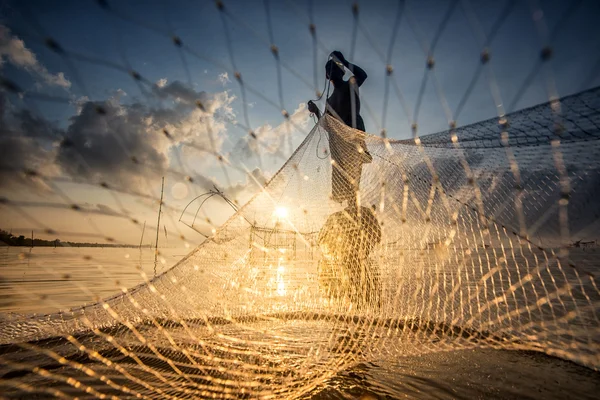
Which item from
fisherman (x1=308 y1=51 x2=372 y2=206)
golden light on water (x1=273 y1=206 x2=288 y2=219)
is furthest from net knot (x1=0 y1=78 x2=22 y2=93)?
fisherman (x1=308 y1=51 x2=372 y2=206)

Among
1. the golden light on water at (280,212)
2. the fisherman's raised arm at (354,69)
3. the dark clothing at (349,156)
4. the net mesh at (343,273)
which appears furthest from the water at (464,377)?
the fisherman's raised arm at (354,69)

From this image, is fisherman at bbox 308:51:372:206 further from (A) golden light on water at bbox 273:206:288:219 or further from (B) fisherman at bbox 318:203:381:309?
(A) golden light on water at bbox 273:206:288:219

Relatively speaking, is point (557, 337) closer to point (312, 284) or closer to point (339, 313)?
point (339, 313)

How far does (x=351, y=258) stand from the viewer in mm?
5863

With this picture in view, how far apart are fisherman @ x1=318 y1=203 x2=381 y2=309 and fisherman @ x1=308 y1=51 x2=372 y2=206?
43cm

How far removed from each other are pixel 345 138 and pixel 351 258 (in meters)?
2.48

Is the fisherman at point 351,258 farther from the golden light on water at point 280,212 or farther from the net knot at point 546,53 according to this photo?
the net knot at point 546,53

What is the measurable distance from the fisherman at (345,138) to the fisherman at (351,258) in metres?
0.43

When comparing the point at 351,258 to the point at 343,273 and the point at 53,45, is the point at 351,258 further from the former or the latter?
the point at 53,45

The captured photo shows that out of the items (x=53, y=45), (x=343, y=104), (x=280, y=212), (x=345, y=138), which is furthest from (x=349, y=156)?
(x=53, y=45)

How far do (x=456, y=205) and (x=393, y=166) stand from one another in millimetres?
1309

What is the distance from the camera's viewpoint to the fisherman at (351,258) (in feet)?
18.6

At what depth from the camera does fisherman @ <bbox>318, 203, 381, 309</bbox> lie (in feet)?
18.6

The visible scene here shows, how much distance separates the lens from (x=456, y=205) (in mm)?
5234
